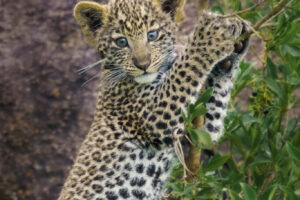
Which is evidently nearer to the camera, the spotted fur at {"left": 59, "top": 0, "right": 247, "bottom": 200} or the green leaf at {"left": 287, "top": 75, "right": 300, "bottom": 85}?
the green leaf at {"left": 287, "top": 75, "right": 300, "bottom": 85}

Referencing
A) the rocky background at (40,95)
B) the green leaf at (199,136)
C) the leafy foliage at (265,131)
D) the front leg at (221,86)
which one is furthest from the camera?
the rocky background at (40,95)

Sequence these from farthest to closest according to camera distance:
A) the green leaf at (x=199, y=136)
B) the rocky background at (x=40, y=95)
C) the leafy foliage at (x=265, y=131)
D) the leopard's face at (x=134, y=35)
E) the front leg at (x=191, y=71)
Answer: the rocky background at (x=40, y=95)
the leopard's face at (x=134, y=35)
the front leg at (x=191, y=71)
the leafy foliage at (x=265, y=131)
the green leaf at (x=199, y=136)

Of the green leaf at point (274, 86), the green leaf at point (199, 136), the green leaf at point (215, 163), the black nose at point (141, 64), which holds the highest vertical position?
the black nose at point (141, 64)

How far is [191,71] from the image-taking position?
4125 millimetres

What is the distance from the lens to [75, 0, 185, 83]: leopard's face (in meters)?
4.33

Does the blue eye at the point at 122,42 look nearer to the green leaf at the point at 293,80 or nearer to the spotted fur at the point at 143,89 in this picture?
the spotted fur at the point at 143,89

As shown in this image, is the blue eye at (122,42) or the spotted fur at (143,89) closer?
the spotted fur at (143,89)

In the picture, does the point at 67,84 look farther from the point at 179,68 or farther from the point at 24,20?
the point at 179,68

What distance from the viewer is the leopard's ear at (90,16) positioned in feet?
14.4

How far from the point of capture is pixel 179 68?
421 cm

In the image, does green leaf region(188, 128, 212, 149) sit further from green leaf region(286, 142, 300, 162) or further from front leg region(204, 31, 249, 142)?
front leg region(204, 31, 249, 142)

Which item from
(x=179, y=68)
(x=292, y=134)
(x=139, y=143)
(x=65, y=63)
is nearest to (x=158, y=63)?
(x=179, y=68)

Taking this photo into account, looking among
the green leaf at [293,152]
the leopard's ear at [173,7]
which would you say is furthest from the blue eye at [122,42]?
the green leaf at [293,152]

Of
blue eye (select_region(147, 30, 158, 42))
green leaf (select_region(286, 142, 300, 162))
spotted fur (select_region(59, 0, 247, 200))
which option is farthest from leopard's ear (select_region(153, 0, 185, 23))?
green leaf (select_region(286, 142, 300, 162))
